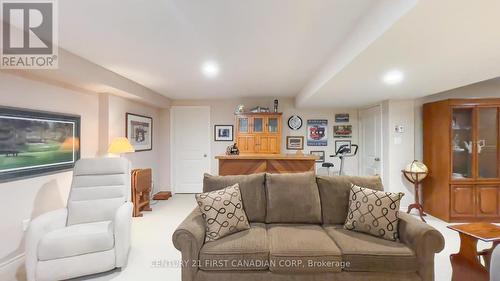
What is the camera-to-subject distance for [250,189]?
92.6 inches

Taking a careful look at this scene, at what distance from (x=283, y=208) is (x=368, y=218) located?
72 cm

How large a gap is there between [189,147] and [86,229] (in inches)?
137

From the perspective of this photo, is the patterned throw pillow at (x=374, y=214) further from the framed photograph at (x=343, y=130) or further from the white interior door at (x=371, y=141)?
the framed photograph at (x=343, y=130)

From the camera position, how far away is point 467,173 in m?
3.67

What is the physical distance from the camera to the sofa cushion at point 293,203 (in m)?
2.28

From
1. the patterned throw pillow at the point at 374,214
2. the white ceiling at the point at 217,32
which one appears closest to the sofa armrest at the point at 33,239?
the white ceiling at the point at 217,32

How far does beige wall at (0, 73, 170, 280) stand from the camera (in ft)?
7.57

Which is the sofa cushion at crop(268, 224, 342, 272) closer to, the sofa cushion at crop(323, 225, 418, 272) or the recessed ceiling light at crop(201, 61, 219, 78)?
the sofa cushion at crop(323, 225, 418, 272)

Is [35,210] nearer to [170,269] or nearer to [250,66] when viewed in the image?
[170,269]

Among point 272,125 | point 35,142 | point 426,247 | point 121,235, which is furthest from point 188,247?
point 272,125

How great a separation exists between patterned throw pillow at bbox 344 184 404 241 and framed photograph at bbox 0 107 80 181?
3.20 metres

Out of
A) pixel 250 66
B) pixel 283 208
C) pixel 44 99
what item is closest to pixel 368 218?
pixel 283 208

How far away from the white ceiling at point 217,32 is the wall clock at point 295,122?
6.77 feet

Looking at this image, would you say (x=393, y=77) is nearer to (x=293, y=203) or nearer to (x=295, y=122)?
(x=293, y=203)
